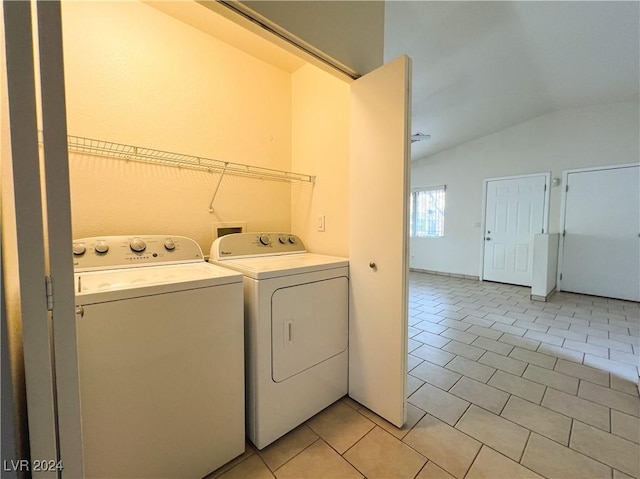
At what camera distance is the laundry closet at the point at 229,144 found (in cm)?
143

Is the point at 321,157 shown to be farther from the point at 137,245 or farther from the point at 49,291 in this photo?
the point at 49,291

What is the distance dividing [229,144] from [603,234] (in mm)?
5452

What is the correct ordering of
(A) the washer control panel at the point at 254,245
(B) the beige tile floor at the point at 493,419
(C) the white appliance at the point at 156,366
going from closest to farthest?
(C) the white appliance at the point at 156,366 < (B) the beige tile floor at the point at 493,419 < (A) the washer control panel at the point at 254,245

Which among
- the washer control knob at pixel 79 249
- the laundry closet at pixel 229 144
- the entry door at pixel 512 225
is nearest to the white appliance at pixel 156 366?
the washer control knob at pixel 79 249

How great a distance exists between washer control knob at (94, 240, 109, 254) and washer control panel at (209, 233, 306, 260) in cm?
54

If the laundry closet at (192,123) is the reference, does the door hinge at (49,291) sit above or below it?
below

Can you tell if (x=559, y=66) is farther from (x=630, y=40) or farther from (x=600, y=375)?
(x=600, y=375)

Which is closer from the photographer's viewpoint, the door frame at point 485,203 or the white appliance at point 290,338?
the white appliance at point 290,338

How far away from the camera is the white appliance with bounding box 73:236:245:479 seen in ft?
3.04

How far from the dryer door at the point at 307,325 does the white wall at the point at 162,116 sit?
35.0 inches

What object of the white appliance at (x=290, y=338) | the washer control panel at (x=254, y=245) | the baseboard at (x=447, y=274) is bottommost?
the baseboard at (x=447, y=274)

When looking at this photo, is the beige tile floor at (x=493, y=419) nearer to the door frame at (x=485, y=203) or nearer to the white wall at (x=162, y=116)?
the white wall at (x=162, y=116)

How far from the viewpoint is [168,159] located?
5.59 ft

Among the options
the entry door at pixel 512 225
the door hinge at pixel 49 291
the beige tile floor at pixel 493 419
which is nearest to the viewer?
the door hinge at pixel 49 291
